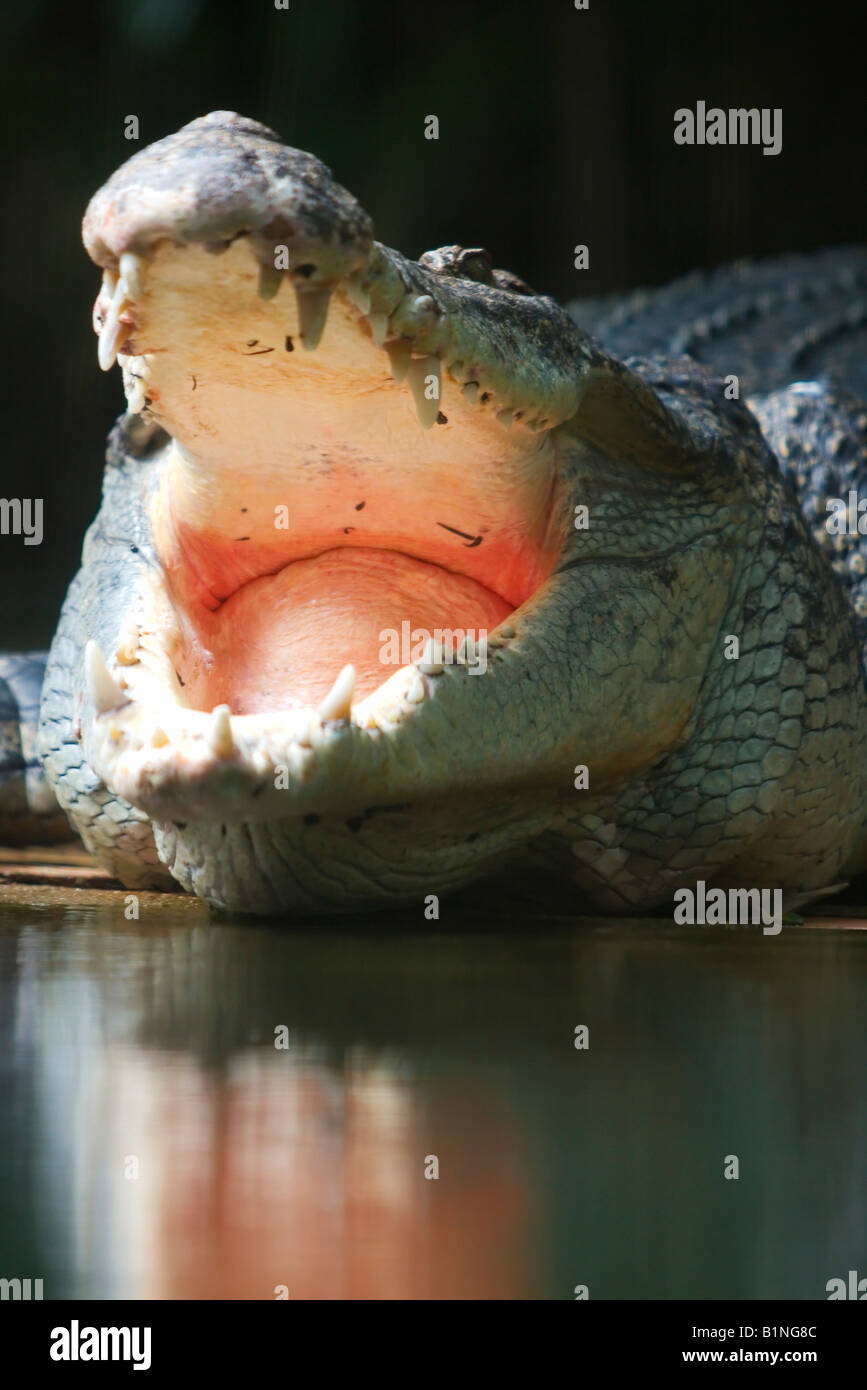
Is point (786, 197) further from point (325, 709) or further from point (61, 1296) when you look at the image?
point (61, 1296)

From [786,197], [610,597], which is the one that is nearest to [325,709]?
[610,597]

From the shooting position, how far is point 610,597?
110 inches

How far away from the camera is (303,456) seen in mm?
2717

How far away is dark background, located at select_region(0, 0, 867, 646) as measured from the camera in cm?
753

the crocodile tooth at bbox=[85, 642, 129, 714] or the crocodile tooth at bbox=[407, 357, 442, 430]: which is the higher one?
the crocodile tooth at bbox=[407, 357, 442, 430]

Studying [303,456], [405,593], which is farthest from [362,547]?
[303,456]

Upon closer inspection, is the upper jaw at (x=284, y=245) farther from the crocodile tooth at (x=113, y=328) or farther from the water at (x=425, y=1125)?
the water at (x=425, y=1125)

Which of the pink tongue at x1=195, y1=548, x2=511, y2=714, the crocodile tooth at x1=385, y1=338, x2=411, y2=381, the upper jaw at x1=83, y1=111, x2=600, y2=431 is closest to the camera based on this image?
the upper jaw at x1=83, y1=111, x2=600, y2=431

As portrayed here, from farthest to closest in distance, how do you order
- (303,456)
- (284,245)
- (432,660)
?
(303,456)
(432,660)
(284,245)

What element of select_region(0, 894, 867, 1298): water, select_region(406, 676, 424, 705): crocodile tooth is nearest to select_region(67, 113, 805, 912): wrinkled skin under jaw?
select_region(406, 676, 424, 705): crocodile tooth

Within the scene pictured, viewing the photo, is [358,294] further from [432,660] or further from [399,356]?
[432,660]

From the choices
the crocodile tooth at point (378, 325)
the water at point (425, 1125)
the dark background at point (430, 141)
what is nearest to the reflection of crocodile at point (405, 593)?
the crocodile tooth at point (378, 325)

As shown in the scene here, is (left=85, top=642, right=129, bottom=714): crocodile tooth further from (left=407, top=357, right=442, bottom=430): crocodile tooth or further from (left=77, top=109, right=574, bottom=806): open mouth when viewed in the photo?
(left=407, top=357, right=442, bottom=430): crocodile tooth

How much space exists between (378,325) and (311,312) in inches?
4.8
